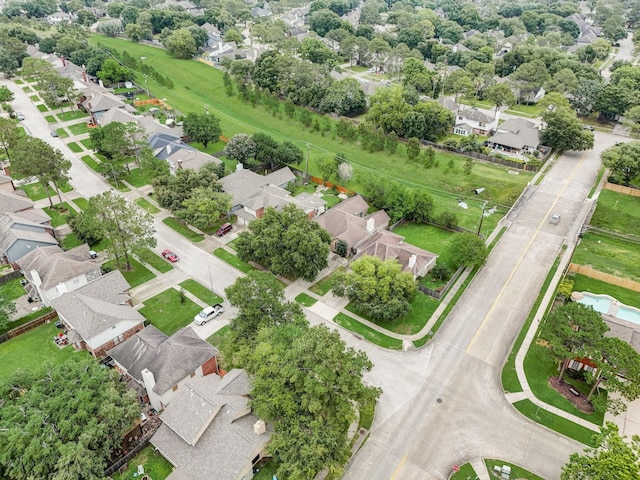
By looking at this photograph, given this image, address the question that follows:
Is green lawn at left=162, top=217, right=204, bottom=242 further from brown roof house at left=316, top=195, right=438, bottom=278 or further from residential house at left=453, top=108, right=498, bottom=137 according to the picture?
residential house at left=453, top=108, right=498, bottom=137

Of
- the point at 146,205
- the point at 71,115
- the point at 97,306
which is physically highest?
the point at 97,306

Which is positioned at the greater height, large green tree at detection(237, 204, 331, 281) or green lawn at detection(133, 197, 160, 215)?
large green tree at detection(237, 204, 331, 281)

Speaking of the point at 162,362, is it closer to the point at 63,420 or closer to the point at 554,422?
the point at 63,420


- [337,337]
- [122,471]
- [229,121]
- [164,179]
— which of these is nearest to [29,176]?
[164,179]

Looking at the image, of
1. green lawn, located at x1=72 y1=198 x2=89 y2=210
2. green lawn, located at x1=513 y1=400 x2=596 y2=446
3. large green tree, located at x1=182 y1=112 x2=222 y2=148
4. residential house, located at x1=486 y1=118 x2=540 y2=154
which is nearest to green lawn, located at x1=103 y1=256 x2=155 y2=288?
green lawn, located at x1=72 y1=198 x2=89 y2=210

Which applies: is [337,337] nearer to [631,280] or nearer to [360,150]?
[631,280]

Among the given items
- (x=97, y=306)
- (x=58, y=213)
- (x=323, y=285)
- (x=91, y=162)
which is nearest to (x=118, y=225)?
(x=97, y=306)
